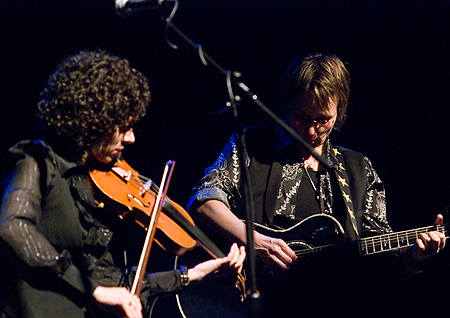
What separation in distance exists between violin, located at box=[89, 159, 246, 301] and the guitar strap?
→ 0.96 m

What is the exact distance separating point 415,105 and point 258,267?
1.81 metres

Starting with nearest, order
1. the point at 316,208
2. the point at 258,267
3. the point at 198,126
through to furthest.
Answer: the point at 258,267, the point at 316,208, the point at 198,126

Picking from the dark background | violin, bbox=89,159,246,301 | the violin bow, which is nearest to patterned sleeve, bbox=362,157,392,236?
the dark background

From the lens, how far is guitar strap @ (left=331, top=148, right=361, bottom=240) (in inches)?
107

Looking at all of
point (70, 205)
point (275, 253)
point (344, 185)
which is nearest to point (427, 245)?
point (344, 185)

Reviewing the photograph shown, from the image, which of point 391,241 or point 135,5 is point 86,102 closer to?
point 135,5

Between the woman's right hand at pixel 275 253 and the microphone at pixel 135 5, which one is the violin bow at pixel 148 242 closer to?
the microphone at pixel 135 5

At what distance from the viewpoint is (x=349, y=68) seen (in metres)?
3.59

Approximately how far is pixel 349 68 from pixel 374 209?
119 centimetres

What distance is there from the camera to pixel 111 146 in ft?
6.09

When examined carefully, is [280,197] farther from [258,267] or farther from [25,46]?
[25,46]

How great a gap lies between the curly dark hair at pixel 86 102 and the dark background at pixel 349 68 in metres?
1.25

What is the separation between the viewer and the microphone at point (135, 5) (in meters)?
1.72

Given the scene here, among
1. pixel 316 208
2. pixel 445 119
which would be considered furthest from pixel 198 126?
pixel 445 119
